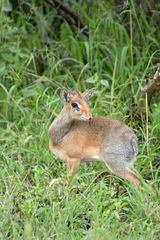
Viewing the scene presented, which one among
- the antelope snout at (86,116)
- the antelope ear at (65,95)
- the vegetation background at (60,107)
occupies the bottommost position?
the vegetation background at (60,107)

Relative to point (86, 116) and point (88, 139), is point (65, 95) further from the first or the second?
point (88, 139)

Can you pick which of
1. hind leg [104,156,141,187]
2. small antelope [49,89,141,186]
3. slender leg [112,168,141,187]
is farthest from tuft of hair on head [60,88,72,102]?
slender leg [112,168,141,187]

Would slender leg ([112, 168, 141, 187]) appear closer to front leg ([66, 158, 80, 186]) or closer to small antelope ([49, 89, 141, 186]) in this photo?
small antelope ([49, 89, 141, 186])

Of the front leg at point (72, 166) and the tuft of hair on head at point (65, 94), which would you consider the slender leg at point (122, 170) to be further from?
the tuft of hair on head at point (65, 94)

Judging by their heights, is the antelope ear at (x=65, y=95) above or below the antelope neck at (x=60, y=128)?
above

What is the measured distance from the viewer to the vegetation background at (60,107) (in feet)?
19.7

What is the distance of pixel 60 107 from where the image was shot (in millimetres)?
8039

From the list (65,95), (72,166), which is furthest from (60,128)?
(72,166)

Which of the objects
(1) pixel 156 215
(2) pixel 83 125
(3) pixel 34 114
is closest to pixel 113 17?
(3) pixel 34 114

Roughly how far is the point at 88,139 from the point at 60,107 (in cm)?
109

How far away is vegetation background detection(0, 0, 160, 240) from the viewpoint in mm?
6012

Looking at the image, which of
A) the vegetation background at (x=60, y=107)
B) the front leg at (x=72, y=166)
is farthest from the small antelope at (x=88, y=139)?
the vegetation background at (x=60, y=107)

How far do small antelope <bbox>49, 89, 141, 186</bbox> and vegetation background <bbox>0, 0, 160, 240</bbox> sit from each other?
0.14 m

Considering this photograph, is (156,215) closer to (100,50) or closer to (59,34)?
(100,50)
